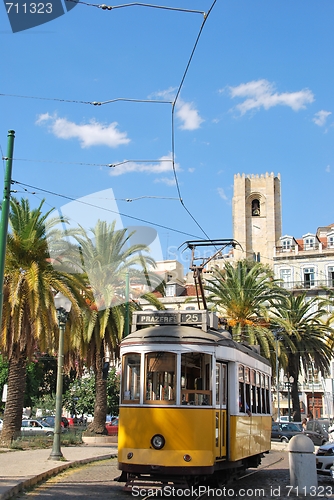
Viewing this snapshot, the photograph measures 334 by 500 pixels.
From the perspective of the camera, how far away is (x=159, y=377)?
10.4 m

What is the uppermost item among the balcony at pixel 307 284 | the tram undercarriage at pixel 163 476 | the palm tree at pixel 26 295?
the balcony at pixel 307 284

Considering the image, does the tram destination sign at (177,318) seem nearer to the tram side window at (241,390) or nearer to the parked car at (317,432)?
the tram side window at (241,390)

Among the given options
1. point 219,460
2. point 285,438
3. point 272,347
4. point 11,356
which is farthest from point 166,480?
point 272,347

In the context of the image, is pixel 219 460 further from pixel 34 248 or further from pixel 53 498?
pixel 34 248

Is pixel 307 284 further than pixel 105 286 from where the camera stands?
Yes

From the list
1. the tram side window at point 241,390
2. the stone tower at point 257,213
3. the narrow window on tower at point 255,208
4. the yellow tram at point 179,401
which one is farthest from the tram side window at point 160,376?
the narrow window on tower at point 255,208

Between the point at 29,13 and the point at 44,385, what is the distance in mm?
44801

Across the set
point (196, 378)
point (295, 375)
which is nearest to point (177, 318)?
point (196, 378)

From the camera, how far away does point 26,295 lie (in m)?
19.1

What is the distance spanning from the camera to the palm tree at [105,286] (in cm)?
2503

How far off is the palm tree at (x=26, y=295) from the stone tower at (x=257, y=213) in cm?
6406

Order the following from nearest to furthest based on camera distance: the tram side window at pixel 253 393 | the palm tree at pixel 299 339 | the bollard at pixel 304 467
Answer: the bollard at pixel 304 467 < the tram side window at pixel 253 393 < the palm tree at pixel 299 339

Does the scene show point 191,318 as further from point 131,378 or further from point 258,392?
point 258,392

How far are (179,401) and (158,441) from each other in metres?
0.74
